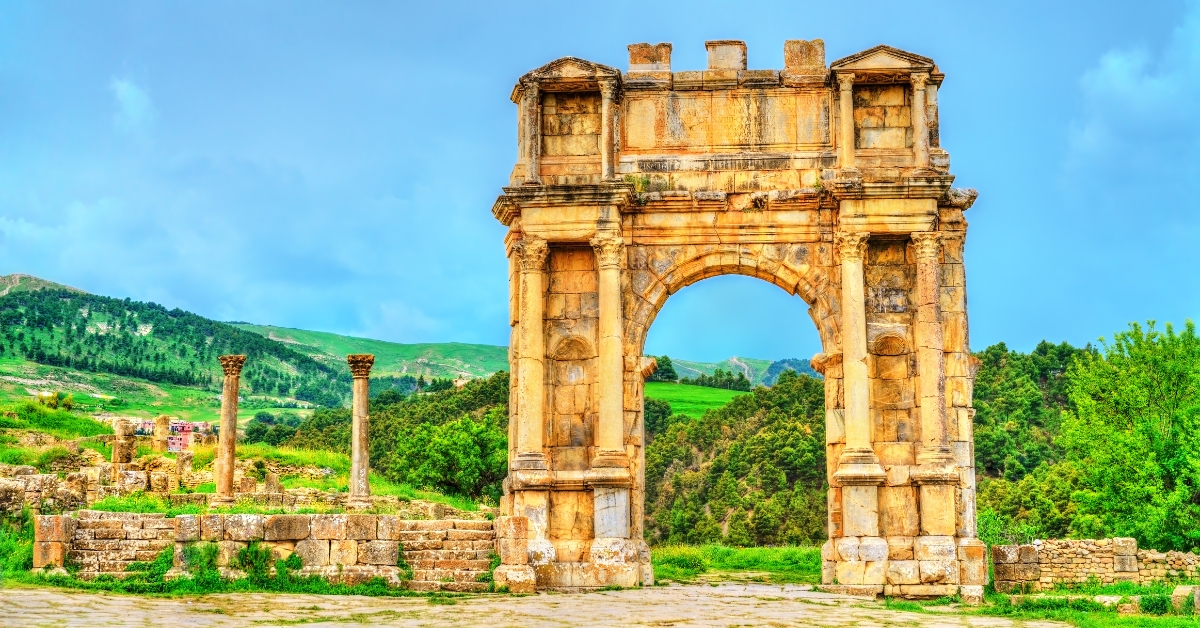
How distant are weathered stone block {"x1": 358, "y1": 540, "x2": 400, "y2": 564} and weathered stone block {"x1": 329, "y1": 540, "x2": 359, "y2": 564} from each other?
0.10 metres

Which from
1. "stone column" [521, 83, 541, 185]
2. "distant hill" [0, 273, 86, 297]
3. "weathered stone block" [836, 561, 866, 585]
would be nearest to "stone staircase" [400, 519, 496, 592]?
"weathered stone block" [836, 561, 866, 585]

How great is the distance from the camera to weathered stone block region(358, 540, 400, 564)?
1670 centimetres

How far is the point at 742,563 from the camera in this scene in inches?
1065

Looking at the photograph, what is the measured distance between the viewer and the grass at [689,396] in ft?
215

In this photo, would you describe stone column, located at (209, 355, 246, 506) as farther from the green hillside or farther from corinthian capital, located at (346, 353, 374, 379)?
the green hillside

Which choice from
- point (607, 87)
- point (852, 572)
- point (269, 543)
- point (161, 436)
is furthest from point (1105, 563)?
point (161, 436)

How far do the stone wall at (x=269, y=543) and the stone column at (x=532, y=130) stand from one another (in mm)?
6020

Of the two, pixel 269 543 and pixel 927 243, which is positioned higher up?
pixel 927 243

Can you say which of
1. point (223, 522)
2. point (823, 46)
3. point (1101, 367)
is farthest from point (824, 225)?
point (1101, 367)

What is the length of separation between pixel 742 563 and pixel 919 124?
11569mm

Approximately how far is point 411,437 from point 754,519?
14982 mm

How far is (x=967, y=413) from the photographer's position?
19.3 metres

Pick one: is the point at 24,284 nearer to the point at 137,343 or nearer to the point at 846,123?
the point at 137,343

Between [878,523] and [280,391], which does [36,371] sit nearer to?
[280,391]
